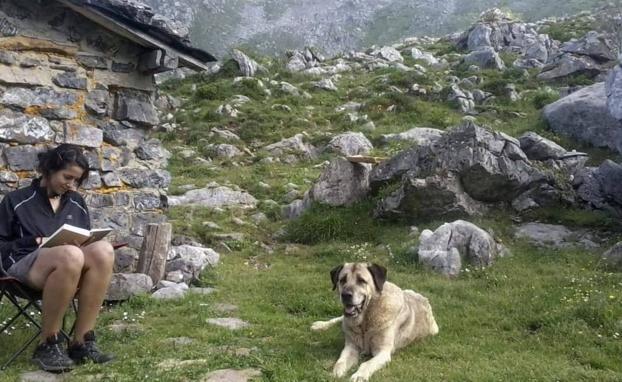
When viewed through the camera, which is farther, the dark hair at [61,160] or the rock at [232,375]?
the dark hair at [61,160]

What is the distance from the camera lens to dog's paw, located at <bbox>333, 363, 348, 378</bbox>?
18.8 feet

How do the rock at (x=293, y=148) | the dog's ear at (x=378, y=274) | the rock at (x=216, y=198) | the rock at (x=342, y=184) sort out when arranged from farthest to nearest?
1. the rock at (x=293, y=148)
2. the rock at (x=216, y=198)
3. the rock at (x=342, y=184)
4. the dog's ear at (x=378, y=274)

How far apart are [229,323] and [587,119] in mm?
12574

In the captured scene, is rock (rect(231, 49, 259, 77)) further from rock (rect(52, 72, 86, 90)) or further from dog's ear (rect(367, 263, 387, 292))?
dog's ear (rect(367, 263, 387, 292))

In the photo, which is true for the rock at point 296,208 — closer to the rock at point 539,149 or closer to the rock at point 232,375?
the rock at point 539,149

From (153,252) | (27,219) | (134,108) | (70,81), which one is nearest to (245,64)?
(134,108)

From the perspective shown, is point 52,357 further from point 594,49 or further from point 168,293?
point 594,49

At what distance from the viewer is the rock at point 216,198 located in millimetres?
14633

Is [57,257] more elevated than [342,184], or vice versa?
[342,184]

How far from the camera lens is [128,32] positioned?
27.2 feet

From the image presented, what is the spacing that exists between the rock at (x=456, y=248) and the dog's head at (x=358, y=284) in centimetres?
349

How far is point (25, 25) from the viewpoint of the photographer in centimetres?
791

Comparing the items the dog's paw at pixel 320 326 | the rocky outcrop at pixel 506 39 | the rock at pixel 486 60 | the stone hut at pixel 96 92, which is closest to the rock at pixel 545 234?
the dog's paw at pixel 320 326

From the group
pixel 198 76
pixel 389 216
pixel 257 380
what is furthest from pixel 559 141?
pixel 198 76
